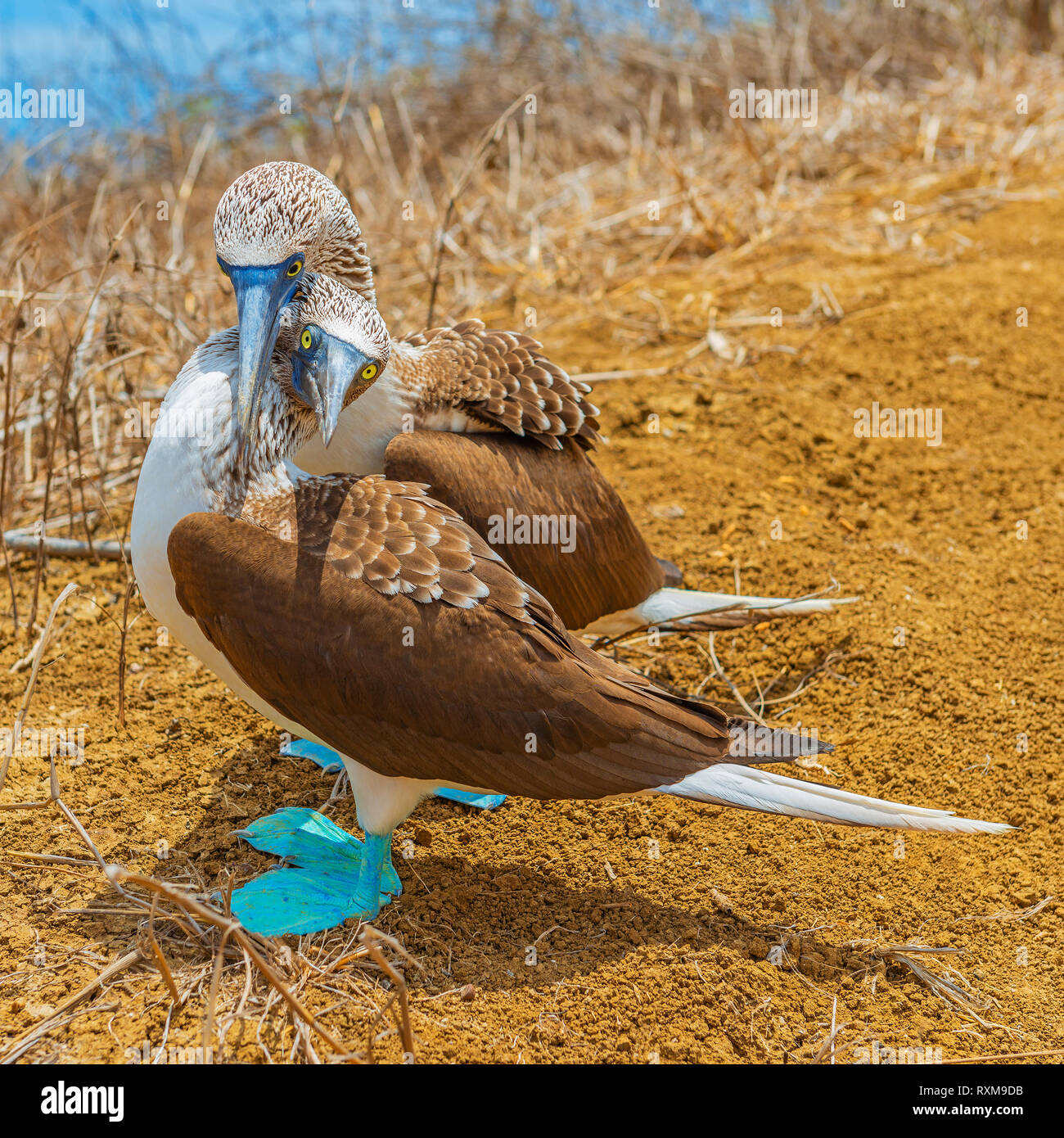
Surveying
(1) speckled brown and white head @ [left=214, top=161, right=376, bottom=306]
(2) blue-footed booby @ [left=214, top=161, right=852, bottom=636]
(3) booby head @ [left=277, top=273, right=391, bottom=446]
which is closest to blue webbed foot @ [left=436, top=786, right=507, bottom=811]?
(2) blue-footed booby @ [left=214, top=161, right=852, bottom=636]

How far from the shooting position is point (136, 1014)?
7.81ft

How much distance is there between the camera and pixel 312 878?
9.47ft

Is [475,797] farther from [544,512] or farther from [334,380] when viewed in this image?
[334,380]

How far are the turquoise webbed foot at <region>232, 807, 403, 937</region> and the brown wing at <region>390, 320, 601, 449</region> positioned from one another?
123 cm

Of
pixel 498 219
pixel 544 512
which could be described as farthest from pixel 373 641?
pixel 498 219

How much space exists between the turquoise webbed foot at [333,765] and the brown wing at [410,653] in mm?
649

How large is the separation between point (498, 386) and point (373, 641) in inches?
44.3

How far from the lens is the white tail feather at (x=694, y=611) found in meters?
3.69

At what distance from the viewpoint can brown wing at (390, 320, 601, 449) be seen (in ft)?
10.7

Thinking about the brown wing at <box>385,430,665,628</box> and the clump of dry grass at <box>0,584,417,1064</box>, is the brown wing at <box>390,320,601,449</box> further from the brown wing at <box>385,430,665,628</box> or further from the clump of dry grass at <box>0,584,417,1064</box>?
the clump of dry grass at <box>0,584,417,1064</box>

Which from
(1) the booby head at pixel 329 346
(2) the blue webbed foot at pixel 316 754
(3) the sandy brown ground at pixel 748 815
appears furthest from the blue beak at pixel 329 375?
(2) the blue webbed foot at pixel 316 754

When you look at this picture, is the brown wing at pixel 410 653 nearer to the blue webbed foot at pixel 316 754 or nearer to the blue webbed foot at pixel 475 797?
the blue webbed foot at pixel 475 797

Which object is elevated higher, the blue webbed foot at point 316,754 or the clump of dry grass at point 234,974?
the blue webbed foot at point 316,754
